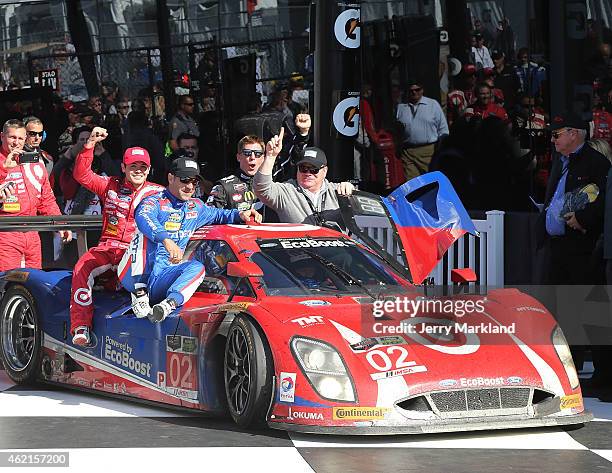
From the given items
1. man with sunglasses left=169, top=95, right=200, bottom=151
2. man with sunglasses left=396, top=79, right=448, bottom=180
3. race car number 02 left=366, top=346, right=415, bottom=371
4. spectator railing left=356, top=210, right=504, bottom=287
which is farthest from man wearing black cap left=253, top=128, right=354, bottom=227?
man with sunglasses left=169, top=95, right=200, bottom=151

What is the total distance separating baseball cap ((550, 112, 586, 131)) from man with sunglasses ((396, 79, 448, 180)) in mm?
4496

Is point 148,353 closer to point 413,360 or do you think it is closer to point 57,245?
point 413,360

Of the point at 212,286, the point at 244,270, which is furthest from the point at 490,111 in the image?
the point at 244,270

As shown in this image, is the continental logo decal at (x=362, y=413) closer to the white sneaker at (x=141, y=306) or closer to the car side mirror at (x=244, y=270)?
the car side mirror at (x=244, y=270)

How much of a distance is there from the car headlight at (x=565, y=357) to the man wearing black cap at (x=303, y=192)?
215 cm

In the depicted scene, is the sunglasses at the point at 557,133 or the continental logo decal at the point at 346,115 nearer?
the sunglasses at the point at 557,133

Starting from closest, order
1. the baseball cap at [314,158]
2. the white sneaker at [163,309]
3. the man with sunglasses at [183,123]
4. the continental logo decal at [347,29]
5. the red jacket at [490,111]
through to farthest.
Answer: the white sneaker at [163,309]
the baseball cap at [314,158]
the continental logo decal at [347,29]
the red jacket at [490,111]
the man with sunglasses at [183,123]

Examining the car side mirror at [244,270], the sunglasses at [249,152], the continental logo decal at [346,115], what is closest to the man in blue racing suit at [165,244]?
the car side mirror at [244,270]

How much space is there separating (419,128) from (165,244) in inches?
246

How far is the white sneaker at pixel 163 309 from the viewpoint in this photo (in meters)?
8.44

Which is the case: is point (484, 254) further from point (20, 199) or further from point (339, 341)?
point (339, 341)

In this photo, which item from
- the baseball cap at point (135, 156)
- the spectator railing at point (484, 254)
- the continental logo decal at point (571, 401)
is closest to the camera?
the continental logo decal at point (571, 401)

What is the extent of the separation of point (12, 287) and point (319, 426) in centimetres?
353

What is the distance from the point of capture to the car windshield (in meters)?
8.37
